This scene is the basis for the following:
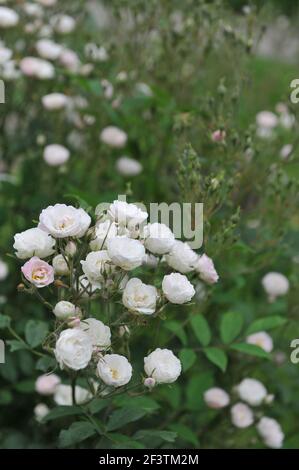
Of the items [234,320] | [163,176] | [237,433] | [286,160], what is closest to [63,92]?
[163,176]

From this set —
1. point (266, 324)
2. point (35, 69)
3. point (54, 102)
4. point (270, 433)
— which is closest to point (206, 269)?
point (266, 324)

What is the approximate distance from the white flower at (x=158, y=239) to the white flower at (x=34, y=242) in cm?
17

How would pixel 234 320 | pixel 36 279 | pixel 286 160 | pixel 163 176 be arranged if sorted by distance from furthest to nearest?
pixel 163 176 < pixel 286 160 < pixel 234 320 < pixel 36 279

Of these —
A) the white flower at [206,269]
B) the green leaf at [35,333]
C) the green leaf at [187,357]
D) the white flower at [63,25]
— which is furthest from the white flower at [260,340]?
the white flower at [63,25]

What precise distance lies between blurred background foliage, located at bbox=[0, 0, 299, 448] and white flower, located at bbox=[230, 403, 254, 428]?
0.09 m

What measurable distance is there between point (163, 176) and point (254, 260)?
47 cm

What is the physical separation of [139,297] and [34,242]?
0.20m

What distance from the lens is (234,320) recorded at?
6.19ft

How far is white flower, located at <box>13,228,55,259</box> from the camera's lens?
1284 millimetres

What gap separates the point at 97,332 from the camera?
50.3 inches

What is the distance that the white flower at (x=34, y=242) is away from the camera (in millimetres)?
1284

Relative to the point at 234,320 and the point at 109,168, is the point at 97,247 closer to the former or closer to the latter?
the point at 234,320

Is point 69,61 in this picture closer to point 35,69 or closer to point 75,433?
point 35,69
